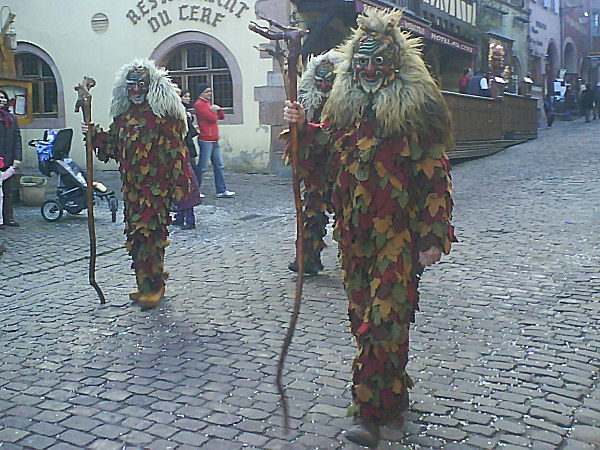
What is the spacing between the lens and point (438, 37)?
2212 centimetres

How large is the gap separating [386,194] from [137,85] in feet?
10.5

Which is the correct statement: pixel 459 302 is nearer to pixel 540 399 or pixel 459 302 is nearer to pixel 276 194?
pixel 540 399

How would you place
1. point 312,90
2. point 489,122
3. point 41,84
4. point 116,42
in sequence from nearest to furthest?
point 312,90
point 116,42
point 41,84
point 489,122

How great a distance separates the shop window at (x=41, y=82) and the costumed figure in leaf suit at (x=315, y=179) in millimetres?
13220

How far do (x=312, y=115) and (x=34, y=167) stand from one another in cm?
1375

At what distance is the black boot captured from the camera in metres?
4.04

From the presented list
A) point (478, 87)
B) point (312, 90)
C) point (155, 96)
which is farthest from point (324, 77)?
point (478, 87)

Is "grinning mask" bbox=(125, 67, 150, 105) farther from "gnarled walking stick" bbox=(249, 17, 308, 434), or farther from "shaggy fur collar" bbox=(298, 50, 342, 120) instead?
"gnarled walking stick" bbox=(249, 17, 308, 434)

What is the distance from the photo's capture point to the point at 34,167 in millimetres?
19219

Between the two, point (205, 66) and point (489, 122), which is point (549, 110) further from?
point (205, 66)

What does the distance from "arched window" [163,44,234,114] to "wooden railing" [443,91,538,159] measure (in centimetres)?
463

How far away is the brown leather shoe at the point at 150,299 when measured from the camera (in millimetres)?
6715

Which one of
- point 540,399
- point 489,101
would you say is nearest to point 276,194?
point 489,101

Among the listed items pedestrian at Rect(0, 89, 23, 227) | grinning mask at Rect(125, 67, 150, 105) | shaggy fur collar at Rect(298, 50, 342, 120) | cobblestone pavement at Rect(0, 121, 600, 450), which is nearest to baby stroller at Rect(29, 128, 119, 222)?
pedestrian at Rect(0, 89, 23, 227)
